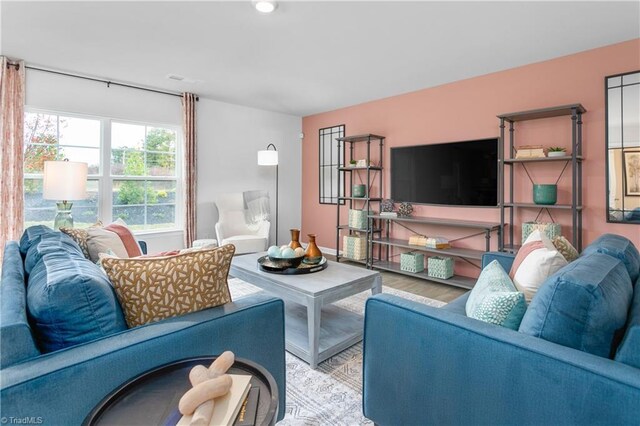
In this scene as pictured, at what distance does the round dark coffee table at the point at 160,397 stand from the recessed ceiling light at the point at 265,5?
236cm

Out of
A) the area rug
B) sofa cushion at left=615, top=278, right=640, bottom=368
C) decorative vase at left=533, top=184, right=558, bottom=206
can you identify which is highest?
decorative vase at left=533, top=184, right=558, bottom=206

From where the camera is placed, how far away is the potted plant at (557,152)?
126 inches

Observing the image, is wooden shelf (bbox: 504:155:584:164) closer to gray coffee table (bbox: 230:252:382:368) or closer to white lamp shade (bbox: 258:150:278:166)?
gray coffee table (bbox: 230:252:382:368)

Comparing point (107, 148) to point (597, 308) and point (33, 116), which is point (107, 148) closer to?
point (33, 116)

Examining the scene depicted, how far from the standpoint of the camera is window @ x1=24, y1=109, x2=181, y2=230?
3801 mm

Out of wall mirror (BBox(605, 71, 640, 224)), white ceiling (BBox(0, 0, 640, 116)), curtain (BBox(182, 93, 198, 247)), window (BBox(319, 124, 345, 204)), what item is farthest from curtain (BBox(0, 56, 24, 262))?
wall mirror (BBox(605, 71, 640, 224))

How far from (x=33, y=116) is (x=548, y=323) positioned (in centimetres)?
500

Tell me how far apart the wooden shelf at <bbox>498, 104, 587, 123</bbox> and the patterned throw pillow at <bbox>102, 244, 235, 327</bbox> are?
3.33 metres

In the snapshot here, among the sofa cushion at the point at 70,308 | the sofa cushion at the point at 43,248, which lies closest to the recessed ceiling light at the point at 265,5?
the sofa cushion at the point at 43,248

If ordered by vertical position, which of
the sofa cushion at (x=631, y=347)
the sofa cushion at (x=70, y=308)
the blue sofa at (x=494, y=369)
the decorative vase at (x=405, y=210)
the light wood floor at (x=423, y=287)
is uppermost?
the decorative vase at (x=405, y=210)

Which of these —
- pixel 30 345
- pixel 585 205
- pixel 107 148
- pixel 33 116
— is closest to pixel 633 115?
pixel 585 205

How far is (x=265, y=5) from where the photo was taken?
241cm

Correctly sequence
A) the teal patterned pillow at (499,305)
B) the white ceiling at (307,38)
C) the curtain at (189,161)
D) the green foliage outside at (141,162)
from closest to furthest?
the teal patterned pillow at (499,305)
the white ceiling at (307,38)
the green foliage outside at (141,162)
the curtain at (189,161)

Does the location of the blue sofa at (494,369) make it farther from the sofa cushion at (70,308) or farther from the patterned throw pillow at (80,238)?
the patterned throw pillow at (80,238)
